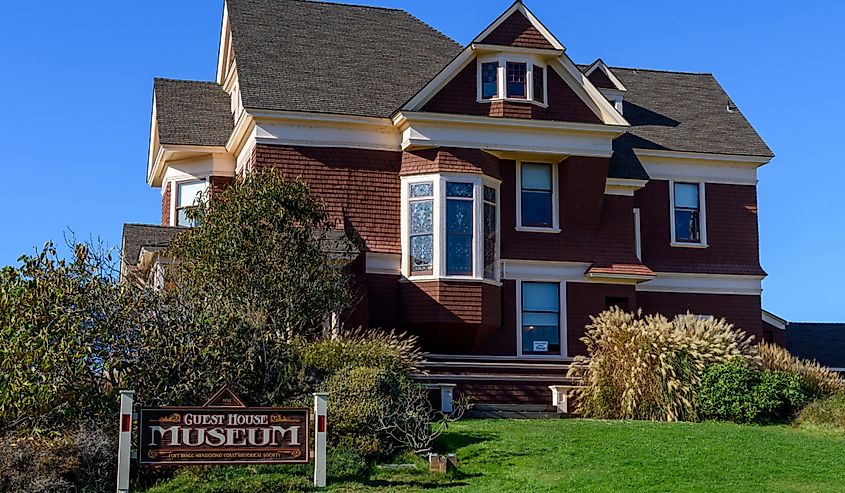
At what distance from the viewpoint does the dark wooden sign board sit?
17234mm

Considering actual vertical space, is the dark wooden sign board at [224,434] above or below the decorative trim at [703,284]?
below

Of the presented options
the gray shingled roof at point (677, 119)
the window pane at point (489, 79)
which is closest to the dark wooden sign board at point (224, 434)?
the window pane at point (489, 79)

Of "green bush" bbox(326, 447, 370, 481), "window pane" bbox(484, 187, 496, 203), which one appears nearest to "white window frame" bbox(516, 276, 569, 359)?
"window pane" bbox(484, 187, 496, 203)

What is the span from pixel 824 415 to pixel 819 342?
1433 centimetres

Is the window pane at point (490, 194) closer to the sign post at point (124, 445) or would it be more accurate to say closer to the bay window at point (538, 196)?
the bay window at point (538, 196)

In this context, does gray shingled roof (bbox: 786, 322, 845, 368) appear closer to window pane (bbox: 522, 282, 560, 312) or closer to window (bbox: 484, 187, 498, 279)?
window pane (bbox: 522, 282, 560, 312)

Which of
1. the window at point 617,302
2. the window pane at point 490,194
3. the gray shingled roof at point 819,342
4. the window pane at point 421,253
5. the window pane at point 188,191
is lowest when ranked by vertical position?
the gray shingled roof at point 819,342

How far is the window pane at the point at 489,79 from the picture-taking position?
1148 inches

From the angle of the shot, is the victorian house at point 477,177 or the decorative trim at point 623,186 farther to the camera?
the decorative trim at point 623,186

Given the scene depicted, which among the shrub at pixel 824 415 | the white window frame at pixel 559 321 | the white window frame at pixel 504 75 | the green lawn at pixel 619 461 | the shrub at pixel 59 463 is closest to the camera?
the shrub at pixel 59 463

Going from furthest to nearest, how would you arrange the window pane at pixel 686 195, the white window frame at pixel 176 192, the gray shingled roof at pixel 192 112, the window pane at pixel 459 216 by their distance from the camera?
the window pane at pixel 686 195
the white window frame at pixel 176 192
the gray shingled roof at pixel 192 112
the window pane at pixel 459 216

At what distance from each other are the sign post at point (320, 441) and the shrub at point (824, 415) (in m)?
11.6

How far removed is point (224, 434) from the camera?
686 inches

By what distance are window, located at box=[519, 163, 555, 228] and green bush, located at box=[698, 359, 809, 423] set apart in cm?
696
